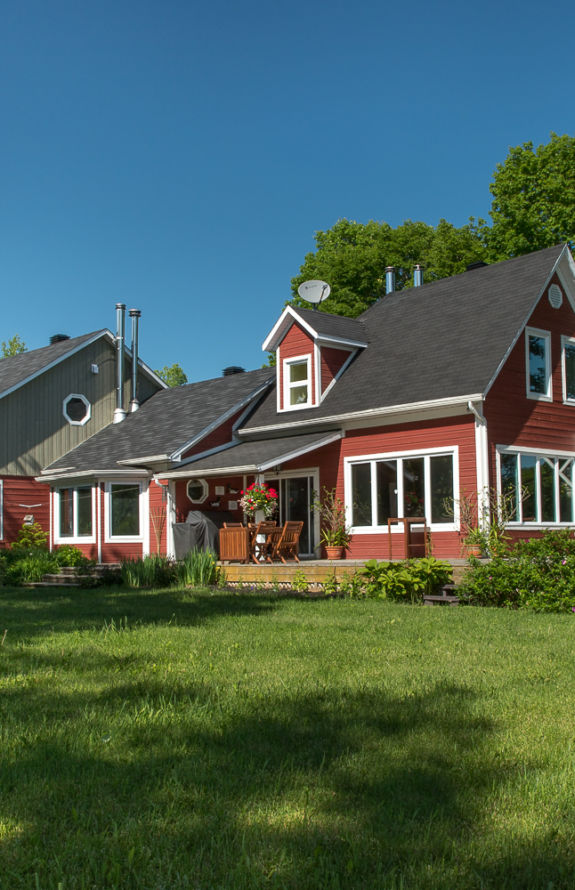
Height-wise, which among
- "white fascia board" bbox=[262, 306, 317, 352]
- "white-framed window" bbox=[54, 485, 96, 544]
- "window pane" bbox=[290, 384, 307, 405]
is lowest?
"white-framed window" bbox=[54, 485, 96, 544]

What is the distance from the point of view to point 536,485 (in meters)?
17.7

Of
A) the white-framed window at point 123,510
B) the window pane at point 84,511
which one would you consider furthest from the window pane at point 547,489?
the window pane at point 84,511

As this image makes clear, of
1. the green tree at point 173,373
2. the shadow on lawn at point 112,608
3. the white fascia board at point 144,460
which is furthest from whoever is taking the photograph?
the green tree at point 173,373

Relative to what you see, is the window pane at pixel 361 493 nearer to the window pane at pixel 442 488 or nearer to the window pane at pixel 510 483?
the window pane at pixel 442 488

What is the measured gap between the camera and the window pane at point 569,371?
63.3ft

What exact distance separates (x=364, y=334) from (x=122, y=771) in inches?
744

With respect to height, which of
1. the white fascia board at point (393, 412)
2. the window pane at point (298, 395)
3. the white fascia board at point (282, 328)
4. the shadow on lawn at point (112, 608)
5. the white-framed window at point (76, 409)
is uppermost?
the white fascia board at point (282, 328)

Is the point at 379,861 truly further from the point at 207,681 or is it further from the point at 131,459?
the point at 131,459

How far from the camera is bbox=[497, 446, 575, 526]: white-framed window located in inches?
672

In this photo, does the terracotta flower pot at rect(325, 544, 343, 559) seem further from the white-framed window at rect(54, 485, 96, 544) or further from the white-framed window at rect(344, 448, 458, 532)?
the white-framed window at rect(54, 485, 96, 544)

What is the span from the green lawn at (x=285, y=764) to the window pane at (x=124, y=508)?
14.9 m

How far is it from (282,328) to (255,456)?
424cm

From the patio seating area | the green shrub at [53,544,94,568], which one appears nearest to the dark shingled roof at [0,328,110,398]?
the green shrub at [53,544,94,568]

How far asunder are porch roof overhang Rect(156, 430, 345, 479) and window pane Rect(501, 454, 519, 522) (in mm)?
3927
